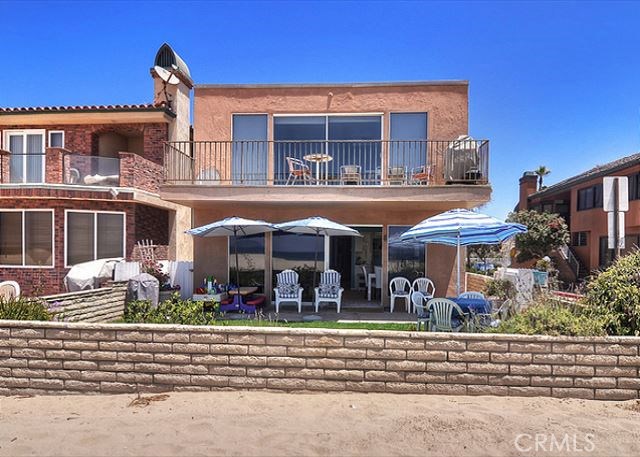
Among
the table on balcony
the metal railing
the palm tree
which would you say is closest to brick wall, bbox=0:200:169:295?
the metal railing

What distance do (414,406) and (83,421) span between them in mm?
3828

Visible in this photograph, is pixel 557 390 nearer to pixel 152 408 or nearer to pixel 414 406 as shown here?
pixel 414 406

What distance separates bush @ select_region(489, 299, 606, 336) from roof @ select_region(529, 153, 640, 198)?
1988 centimetres

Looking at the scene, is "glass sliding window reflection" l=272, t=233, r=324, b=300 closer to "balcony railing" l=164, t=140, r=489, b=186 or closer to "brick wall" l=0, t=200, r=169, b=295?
"balcony railing" l=164, t=140, r=489, b=186

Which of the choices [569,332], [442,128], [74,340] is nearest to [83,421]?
[74,340]

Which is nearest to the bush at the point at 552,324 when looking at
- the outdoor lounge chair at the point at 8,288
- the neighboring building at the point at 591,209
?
the outdoor lounge chair at the point at 8,288

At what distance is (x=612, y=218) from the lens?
6.37m

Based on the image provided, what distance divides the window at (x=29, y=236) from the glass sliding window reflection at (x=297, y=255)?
25.2 ft

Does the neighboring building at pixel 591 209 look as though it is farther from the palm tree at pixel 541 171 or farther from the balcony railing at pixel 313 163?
the balcony railing at pixel 313 163

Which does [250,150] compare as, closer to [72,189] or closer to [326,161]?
[326,161]

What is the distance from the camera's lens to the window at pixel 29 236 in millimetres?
11766

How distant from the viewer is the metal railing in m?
11.7

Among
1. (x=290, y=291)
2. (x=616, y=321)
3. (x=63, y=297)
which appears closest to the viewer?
(x=616, y=321)

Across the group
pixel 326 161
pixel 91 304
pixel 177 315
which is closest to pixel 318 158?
pixel 326 161
